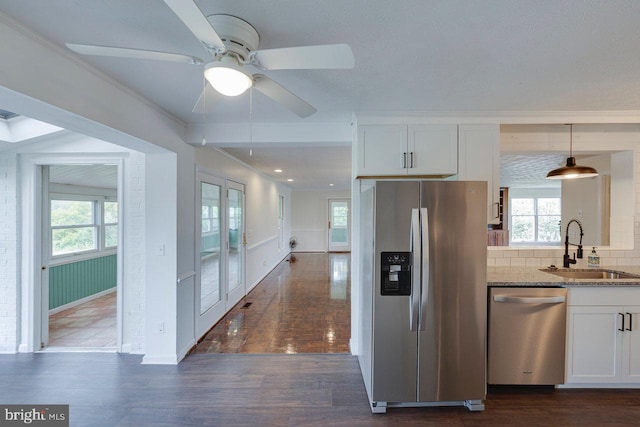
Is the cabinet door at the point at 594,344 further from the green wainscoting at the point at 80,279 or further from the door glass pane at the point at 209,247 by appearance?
the green wainscoting at the point at 80,279

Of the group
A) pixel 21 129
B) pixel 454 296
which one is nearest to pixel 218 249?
pixel 21 129

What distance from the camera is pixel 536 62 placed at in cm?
172

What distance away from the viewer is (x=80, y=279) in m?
4.44

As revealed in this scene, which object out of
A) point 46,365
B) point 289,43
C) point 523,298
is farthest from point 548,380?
point 46,365

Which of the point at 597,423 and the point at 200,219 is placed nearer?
the point at 597,423

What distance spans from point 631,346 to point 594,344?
0.95 ft

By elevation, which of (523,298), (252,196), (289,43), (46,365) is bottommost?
(46,365)

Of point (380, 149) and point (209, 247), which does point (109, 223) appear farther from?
point (380, 149)

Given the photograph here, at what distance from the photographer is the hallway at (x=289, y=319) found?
10.3 ft

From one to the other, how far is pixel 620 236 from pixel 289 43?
3763 mm

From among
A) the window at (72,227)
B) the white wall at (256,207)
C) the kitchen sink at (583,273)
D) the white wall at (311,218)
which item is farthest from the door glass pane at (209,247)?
the white wall at (311,218)

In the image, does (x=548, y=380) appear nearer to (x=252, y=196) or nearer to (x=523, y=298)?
(x=523, y=298)

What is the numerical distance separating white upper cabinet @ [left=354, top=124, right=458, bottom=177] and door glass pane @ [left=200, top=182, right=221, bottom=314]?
6.65 feet

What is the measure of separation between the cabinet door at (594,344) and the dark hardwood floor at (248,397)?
0.16 metres
